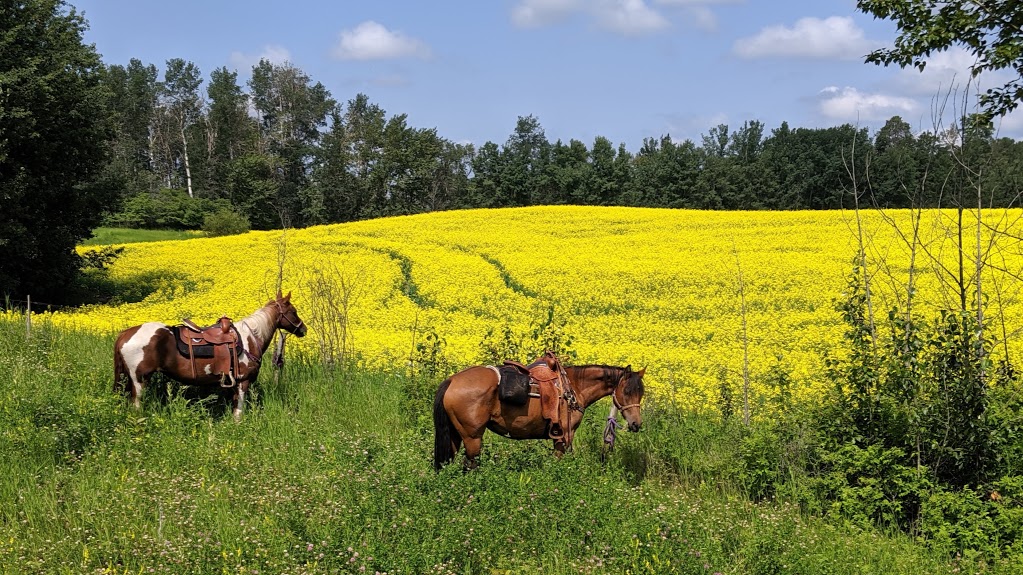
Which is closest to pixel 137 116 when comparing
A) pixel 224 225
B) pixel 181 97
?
pixel 181 97

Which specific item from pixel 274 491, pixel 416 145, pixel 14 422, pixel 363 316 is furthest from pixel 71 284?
pixel 416 145

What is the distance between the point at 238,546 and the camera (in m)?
5.02

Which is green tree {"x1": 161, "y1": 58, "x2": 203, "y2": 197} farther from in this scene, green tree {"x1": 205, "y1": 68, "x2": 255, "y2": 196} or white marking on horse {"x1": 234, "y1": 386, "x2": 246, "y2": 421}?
white marking on horse {"x1": 234, "y1": 386, "x2": 246, "y2": 421}

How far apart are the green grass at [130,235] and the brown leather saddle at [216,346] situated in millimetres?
40657

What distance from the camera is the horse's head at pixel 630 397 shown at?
22.4 feet

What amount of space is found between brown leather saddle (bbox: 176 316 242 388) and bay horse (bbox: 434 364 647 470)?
316 cm

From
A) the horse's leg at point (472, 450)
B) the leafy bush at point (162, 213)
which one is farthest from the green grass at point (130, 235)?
the horse's leg at point (472, 450)

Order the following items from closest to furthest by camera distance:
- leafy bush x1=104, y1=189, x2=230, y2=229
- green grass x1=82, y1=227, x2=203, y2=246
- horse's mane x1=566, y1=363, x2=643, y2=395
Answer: horse's mane x1=566, y1=363, x2=643, y2=395 → green grass x1=82, y1=227, x2=203, y2=246 → leafy bush x1=104, y1=189, x2=230, y2=229

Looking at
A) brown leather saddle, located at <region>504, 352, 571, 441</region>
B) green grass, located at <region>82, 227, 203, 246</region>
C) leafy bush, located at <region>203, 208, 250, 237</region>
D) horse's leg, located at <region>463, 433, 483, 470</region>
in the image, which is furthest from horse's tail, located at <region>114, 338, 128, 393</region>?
leafy bush, located at <region>203, 208, 250, 237</region>

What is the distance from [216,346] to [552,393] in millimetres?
4233

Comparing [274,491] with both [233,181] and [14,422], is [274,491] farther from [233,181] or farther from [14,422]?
[233,181]

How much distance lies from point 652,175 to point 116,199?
6665 centimetres

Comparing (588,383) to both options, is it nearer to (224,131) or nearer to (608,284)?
(608,284)

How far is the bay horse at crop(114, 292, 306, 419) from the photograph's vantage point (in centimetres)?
805
